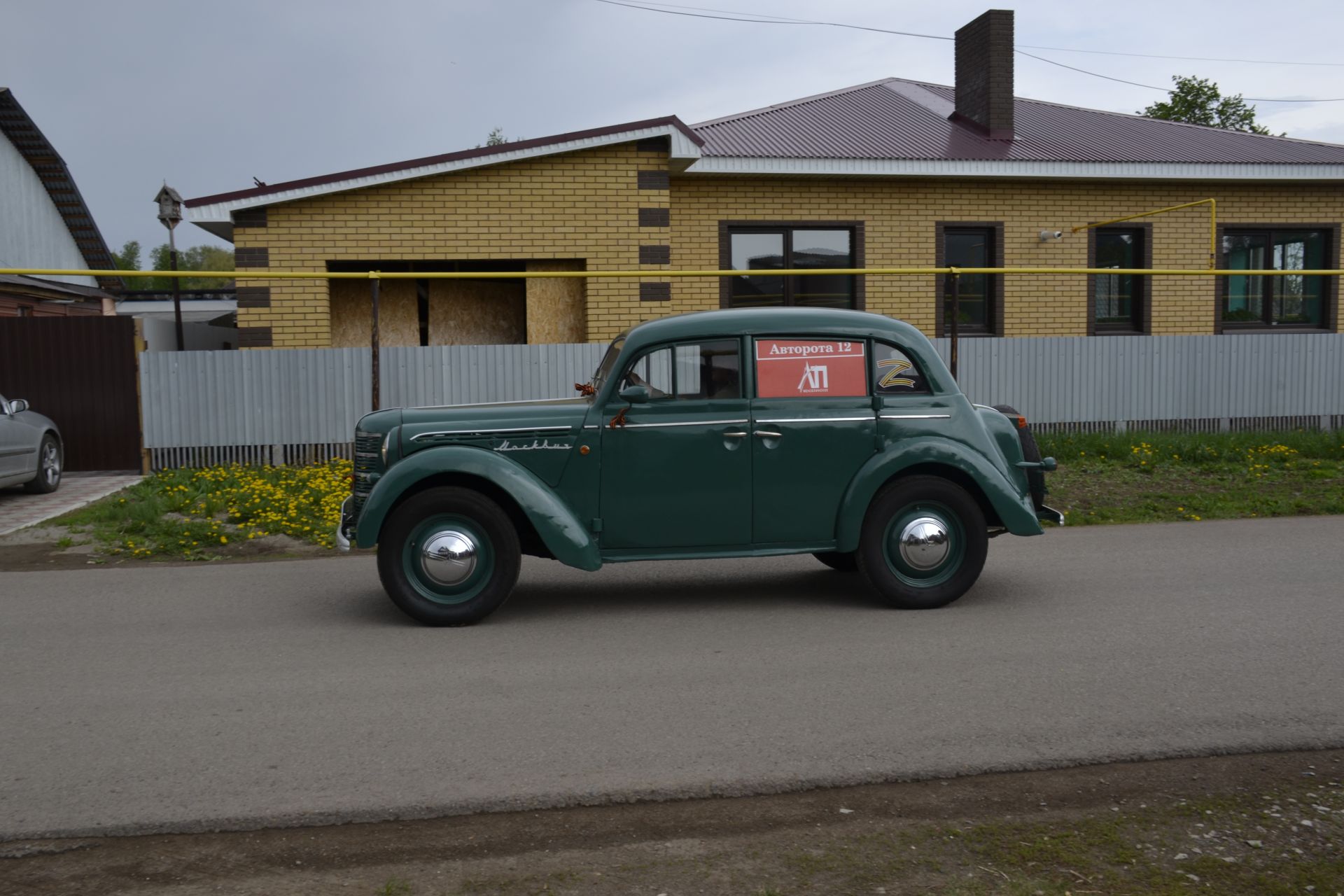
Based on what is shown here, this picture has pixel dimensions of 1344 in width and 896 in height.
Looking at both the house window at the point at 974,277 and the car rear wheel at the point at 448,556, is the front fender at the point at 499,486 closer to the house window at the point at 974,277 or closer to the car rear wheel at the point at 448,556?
the car rear wheel at the point at 448,556

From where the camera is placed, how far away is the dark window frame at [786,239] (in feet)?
52.5

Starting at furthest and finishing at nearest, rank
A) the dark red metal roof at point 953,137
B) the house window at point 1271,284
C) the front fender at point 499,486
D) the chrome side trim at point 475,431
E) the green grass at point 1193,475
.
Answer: the house window at point 1271,284 < the dark red metal roof at point 953,137 < the green grass at point 1193,475 < the chrome side trim at point 475,431 < the front fender at point 499,486

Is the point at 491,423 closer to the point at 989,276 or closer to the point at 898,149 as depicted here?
the point at 898,149

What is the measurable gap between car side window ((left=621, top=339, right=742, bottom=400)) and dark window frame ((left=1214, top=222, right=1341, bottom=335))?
13197 millimetres

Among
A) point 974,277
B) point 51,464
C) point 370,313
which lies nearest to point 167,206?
point 370,313

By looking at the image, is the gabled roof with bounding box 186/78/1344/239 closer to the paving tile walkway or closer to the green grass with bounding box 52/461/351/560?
the paving tile walkway

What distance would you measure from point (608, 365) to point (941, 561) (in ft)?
7.79

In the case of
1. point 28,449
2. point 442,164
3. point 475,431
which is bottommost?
point 28,449

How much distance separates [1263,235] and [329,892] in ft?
60.5

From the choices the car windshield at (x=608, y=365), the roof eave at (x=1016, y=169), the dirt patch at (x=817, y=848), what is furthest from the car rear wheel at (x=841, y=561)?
the roof eave at (x=1016, y=169)

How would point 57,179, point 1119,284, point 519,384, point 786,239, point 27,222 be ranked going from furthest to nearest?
1. point 57,179
2. point 27,222
3. point 1119,284
4. point 786,239
5. point 519,384

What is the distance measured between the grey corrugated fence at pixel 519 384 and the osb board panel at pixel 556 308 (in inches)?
69.8

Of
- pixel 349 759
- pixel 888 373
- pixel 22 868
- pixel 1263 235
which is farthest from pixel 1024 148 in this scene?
pixel 22 868

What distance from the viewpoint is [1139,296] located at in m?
17.4
